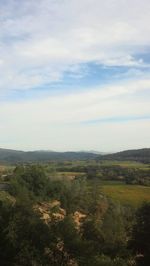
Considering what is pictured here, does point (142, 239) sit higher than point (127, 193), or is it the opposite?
point (127, 193)

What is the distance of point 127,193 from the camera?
319 feet

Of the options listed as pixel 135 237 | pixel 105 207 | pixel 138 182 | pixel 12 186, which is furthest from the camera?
pixel 138 182

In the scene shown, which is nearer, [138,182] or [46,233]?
[46,233]

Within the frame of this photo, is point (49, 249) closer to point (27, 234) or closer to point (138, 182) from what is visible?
point (27, 234)

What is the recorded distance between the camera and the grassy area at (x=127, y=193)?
8894 cm

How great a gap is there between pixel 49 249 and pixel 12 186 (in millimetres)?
50171

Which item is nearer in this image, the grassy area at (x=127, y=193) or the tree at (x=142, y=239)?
the tree at (x=142, y=239)

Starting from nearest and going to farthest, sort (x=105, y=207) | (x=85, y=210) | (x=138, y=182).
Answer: (x=105, y=207) → (x=85, y=210) → (x=138, y=182)

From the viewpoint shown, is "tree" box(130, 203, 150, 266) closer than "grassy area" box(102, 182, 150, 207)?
Yes

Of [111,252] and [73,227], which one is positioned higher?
[73,227]

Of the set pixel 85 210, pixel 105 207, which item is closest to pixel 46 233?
pixel 105 207

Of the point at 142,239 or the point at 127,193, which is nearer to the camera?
the point at 142,239

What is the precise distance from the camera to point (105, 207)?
6550 cm

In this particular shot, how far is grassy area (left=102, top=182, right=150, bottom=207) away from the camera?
3501 inches
